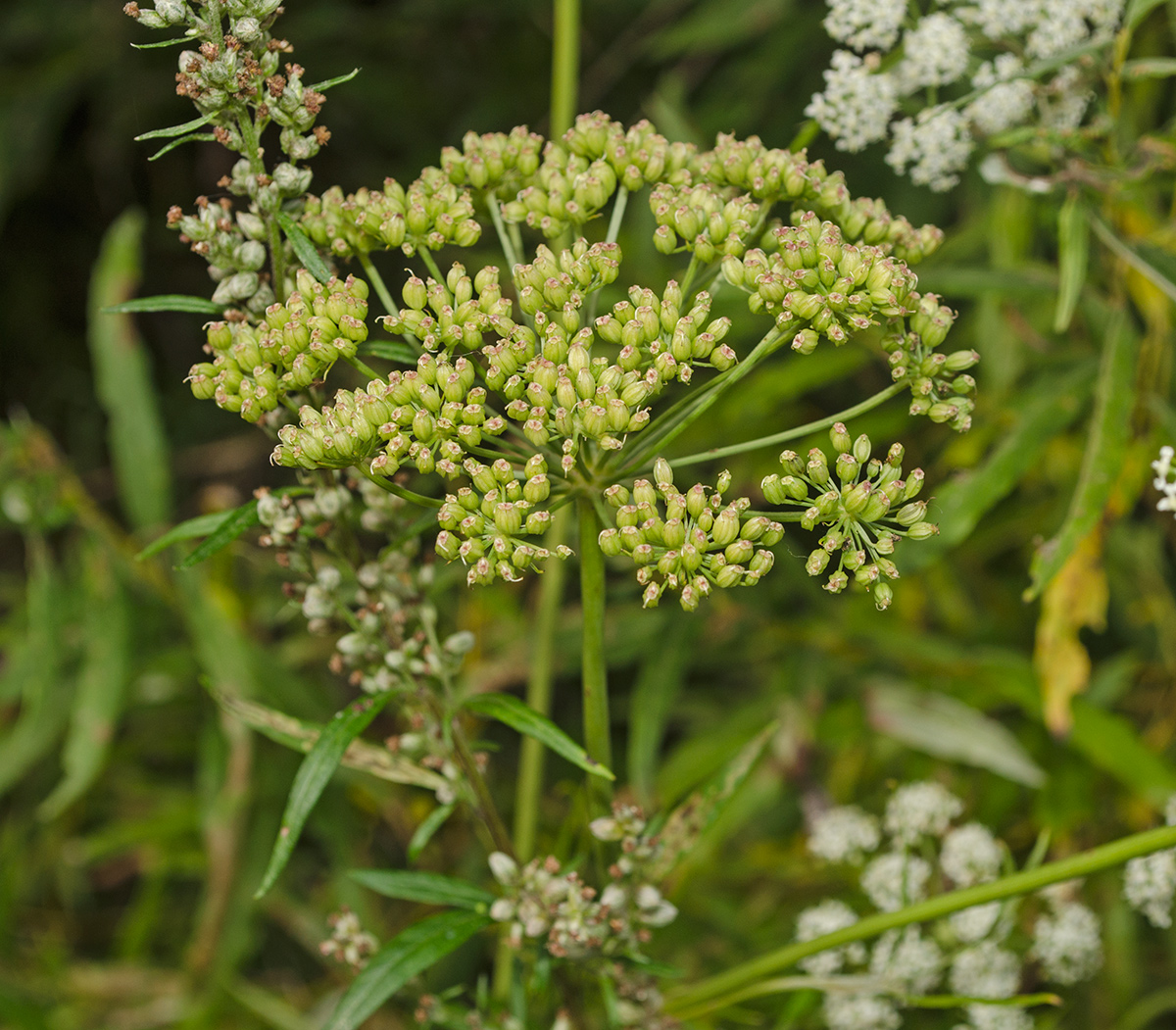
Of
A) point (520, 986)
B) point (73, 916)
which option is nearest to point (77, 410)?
point (73, 916)

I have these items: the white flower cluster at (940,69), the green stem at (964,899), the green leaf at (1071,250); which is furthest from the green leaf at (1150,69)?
the green stem at (964,899)

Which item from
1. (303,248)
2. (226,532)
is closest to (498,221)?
(303,248)

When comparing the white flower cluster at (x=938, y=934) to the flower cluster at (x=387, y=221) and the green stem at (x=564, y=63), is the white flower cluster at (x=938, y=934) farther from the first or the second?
the green stem at (x=564, y=63)

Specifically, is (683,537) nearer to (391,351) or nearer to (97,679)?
(391,351)

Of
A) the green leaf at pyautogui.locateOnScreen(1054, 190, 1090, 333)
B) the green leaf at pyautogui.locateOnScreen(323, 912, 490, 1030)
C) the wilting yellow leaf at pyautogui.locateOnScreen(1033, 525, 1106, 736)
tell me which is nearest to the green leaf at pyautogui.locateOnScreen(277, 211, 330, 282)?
the green leaf at pyautogui.locateOnScreen(323, 912, 490, 1030)

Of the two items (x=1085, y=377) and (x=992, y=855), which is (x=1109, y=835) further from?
(x=1085, y=377)

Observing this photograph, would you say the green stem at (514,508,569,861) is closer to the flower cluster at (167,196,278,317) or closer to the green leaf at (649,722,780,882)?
the green leaf at (649,722,780,882)
